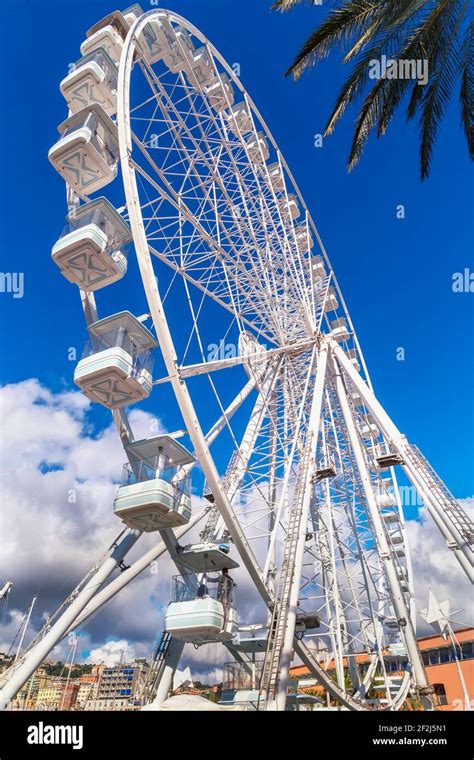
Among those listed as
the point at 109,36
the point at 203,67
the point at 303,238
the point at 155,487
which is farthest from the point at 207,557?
the point at 203,67

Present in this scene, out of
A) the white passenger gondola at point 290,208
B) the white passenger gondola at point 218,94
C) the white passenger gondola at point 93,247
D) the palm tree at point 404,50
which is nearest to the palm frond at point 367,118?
the palm tree at point 404,50

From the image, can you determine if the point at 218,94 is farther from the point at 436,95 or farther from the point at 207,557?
the point at 207,557

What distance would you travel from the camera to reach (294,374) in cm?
2300

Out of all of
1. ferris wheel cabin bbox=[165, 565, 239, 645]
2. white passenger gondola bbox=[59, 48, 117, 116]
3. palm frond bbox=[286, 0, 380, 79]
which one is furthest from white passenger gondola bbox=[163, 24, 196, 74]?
ferris wheel cabin bbox=[165, 565, 239, 645]

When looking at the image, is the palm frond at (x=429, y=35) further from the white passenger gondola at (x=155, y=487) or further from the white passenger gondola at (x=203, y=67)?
the white passenger gondola at (x=203, y=67)

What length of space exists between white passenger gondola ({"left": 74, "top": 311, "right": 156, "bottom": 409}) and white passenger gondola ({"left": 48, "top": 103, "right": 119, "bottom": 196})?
4.06 m

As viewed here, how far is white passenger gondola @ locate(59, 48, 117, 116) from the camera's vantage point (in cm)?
1697

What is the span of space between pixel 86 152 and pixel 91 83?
10.4 ft

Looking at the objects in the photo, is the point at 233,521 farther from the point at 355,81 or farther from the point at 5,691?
the point at 355,81

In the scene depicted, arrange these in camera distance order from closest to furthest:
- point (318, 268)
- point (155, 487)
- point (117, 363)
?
point (155, 487), point (117, 363), point (318, 268)

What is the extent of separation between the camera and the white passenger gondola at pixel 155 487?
1402 centimetres

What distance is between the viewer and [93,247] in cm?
1481

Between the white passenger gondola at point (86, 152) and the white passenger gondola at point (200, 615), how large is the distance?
11121 mm
